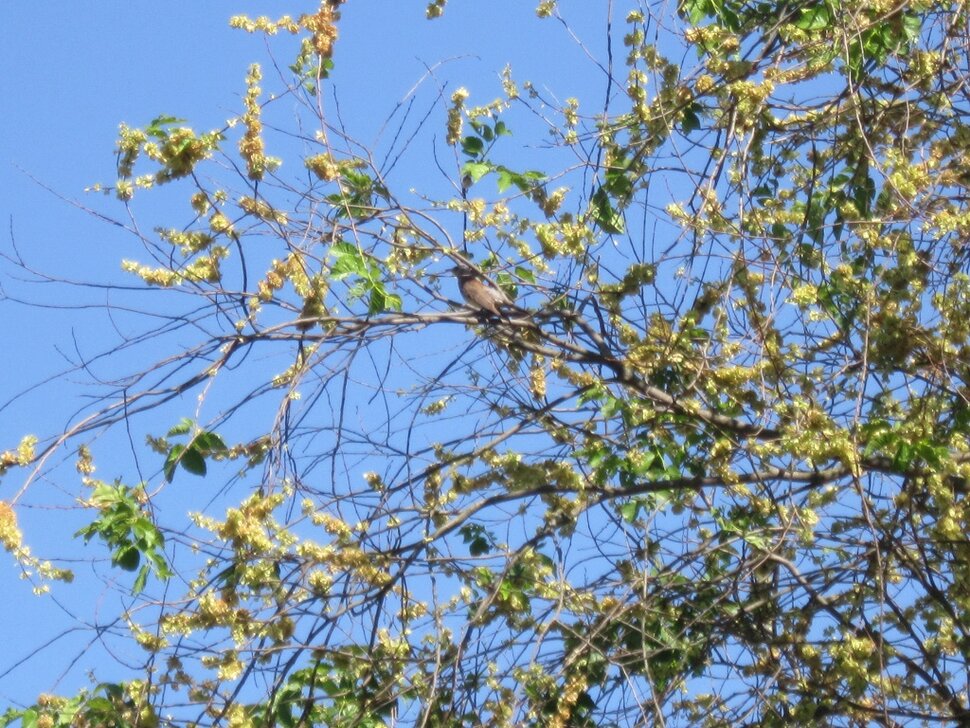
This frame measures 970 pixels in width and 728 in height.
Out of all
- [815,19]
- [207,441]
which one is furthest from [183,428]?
[815,19]

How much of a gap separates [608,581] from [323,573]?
0.97m

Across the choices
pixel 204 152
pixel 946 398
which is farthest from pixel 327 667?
pixel 946 398

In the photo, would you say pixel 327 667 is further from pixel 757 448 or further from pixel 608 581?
pixel 757 448

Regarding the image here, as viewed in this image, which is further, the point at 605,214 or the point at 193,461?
the point at 605,214

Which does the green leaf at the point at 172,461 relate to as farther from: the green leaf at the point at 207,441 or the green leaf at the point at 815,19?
the green leaf at the point at 815,19

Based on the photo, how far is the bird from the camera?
4.69 meters

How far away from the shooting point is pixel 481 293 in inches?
193

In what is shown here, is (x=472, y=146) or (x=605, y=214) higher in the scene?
(x=472, y=146)

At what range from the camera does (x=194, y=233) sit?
13.9 feet

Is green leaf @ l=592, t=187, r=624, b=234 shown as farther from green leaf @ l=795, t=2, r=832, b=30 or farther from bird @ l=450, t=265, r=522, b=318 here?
green leaf @ l=795, t=2, r=832, b=30

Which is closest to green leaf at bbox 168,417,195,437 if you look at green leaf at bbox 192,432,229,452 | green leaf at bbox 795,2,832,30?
green leaf at bbox 192,432,229,452

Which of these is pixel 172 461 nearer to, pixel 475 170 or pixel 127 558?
pixel 127 558

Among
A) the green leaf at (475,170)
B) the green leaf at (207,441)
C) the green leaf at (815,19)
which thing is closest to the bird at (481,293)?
the green leaf at (475,170)

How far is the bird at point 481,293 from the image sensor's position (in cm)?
469
